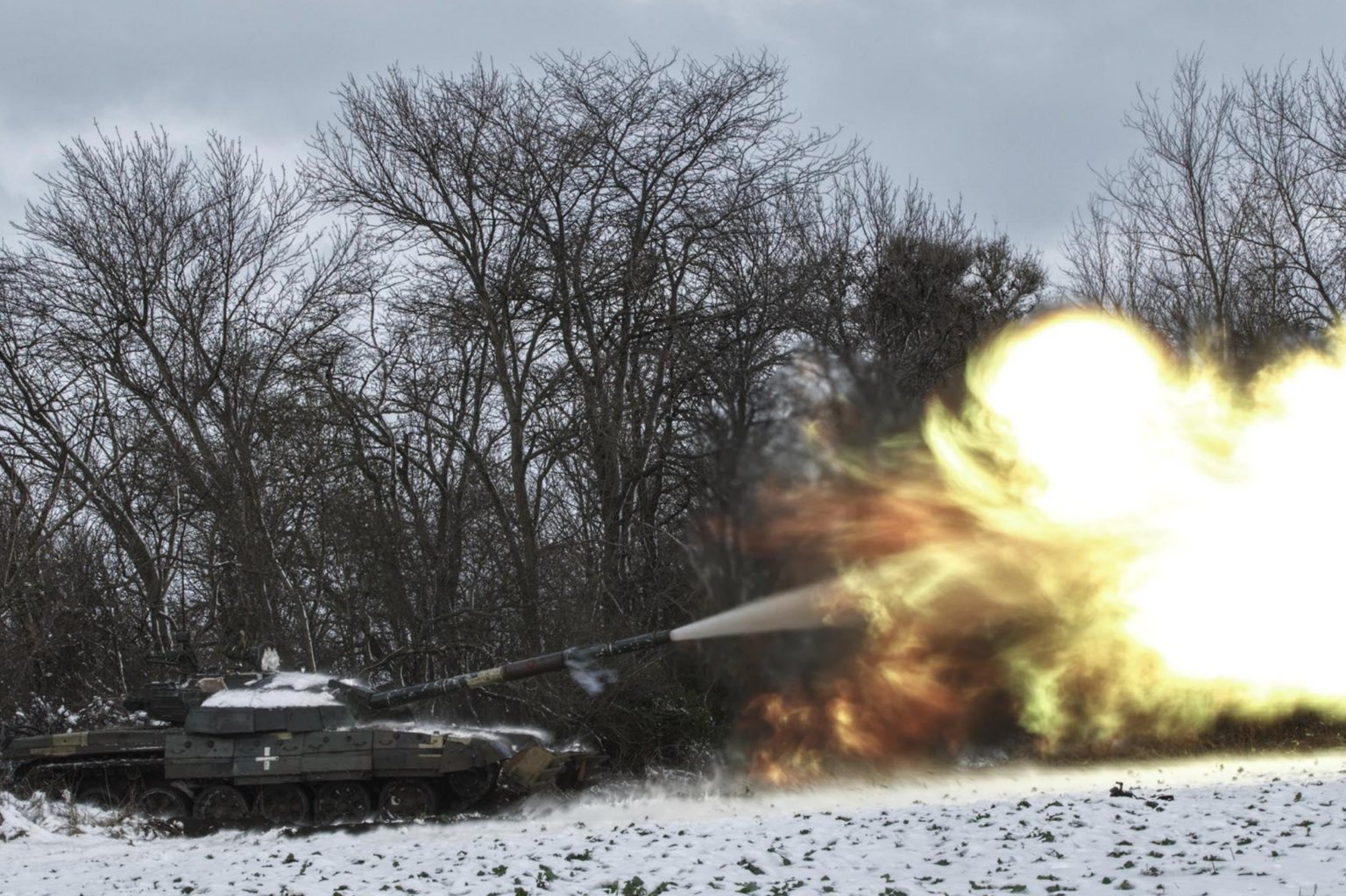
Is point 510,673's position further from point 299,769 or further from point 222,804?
point 222,804

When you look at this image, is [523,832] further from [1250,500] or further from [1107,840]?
[1250,500]

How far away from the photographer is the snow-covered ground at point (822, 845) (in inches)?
A: 406

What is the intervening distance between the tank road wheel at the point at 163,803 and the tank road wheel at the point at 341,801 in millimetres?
1807

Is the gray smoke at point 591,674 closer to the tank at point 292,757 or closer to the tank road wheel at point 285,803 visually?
the tank at point 292,757

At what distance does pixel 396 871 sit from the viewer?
477 inches

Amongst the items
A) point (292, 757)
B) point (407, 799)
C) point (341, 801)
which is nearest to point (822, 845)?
point (407, 799)

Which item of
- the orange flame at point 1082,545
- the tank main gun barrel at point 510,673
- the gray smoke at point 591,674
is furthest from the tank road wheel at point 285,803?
the orange flame at point 1082,545

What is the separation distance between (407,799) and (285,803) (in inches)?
65.5

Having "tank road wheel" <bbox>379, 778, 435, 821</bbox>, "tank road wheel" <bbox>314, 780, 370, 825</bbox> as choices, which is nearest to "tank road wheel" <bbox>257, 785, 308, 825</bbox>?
"tank road wheel" <bbox>314, 780, 370, 825</bbox>

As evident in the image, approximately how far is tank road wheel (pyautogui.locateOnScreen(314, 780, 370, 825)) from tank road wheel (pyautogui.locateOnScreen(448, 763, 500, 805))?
1115 mm

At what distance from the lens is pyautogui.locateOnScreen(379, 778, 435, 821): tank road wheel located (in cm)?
1631

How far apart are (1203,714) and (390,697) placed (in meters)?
10.5

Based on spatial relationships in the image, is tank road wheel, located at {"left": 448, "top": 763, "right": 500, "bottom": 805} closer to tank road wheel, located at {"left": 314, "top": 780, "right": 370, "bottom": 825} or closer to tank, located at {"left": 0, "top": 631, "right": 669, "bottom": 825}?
tank, located at {"left": 0, "top": 631, "right": 669, "bottom": 825}

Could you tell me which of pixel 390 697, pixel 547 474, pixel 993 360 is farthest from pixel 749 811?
pixel 547 474
